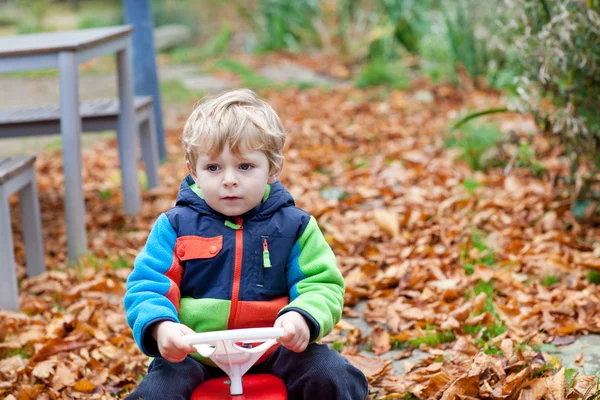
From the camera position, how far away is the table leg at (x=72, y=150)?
3801mm

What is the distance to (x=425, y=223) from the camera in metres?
4.05

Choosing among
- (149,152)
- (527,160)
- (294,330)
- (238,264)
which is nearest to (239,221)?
(238,264)

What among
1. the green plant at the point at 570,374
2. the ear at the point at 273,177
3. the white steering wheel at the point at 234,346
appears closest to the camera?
the white steering wheel at the point at 234,346

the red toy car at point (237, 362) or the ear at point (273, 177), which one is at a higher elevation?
the ear at point (273, 177)

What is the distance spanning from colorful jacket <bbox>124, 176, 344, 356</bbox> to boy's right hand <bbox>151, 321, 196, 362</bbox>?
0.12m

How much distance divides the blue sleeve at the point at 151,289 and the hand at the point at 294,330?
0.90 feet

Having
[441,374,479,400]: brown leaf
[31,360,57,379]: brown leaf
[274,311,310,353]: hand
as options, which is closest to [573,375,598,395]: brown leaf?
[441,374,479,400]: brown leaf

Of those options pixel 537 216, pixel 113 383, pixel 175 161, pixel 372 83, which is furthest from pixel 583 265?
pixel 372 83

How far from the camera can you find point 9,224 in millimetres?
3385

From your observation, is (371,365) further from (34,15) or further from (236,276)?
(34,15)

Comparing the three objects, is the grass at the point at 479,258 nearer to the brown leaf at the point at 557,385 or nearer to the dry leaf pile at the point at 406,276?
the dry leaf pile at the point at 406,276

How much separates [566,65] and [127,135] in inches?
99.4

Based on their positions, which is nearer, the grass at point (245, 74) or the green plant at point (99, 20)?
the grass at point (245, 74)

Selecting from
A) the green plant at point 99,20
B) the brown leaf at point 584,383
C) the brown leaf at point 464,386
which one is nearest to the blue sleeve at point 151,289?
the brown leaf at point 464,386
